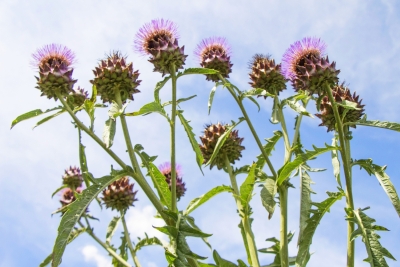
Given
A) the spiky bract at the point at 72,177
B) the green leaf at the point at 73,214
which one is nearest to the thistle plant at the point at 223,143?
the green leaf at the point at 73,214

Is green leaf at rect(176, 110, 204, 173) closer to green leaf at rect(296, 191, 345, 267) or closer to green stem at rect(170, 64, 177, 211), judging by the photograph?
green stem at rect(170, 64, 177, 211)

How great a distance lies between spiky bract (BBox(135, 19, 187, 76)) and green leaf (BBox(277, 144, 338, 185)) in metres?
1.02

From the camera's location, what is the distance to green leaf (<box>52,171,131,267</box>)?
6.39 feet

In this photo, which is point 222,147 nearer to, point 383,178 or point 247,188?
point 247,188

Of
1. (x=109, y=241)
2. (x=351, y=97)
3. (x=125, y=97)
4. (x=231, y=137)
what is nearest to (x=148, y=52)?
(x=125, y=97)

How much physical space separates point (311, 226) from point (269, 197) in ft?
0.94

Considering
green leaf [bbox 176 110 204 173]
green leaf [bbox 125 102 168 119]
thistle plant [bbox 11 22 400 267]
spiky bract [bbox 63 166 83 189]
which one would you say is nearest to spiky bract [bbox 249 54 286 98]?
thistle plant [bbox 11 22 400 267]

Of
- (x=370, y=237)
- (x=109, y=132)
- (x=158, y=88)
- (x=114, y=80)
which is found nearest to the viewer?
(x=370, y=237)

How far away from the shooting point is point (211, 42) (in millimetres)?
3547

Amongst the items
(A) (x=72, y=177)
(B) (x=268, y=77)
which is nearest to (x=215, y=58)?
(B) (x=268, y=77)

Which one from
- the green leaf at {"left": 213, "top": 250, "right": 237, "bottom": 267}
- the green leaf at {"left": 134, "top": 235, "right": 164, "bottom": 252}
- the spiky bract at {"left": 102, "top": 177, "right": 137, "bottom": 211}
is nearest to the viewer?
the green leaf at {"left": 213, "top": 250, "right": 237, "bottom": 267}

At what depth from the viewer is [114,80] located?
2867mm

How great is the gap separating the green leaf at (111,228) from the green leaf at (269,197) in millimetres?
1750

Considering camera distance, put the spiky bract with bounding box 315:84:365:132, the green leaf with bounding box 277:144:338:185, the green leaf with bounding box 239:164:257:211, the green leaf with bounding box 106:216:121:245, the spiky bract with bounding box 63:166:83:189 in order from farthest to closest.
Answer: the spiky bract with bounding box 63:166:83:189
the green leaf with bounding box 106:216:121:245
the spiky bract with bounding box 315:84:365:132
the green leaf with bounding box 239:164:257:211
the green leaf with bounding box 277:144:338:185
